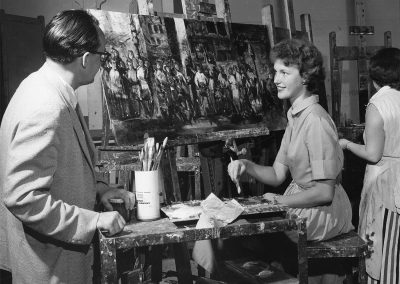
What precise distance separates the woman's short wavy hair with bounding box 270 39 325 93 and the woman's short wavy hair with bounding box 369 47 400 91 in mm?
643

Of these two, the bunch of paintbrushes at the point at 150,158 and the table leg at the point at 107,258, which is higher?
the bunch of paintbrushes at the point at 150,158

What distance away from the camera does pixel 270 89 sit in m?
3.39

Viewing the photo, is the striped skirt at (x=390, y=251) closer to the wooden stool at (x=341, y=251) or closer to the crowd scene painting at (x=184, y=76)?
the wooden stool at (x=341, y=251)

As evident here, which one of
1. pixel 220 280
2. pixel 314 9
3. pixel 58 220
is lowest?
pixel 220 280

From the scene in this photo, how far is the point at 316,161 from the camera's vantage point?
2.01 meters

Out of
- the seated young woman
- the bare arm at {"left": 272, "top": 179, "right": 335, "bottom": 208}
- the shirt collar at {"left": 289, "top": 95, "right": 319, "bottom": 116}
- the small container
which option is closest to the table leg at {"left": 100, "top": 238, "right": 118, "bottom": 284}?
the small container

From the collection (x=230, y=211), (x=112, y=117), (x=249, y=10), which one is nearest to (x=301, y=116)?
(x=230, y=211)

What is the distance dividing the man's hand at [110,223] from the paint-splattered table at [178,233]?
0.02 meters

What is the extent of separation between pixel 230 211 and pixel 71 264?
537mm

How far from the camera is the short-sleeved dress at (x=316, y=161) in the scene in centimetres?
200

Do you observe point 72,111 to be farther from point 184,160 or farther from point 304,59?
point 184,160

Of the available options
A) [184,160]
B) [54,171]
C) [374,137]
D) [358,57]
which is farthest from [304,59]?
[358,57]

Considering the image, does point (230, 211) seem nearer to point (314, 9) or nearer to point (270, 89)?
point (270, 89)

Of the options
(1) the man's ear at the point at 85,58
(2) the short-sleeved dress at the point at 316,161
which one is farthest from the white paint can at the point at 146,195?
(2) the short-sleeved dress at the point at 316,161
